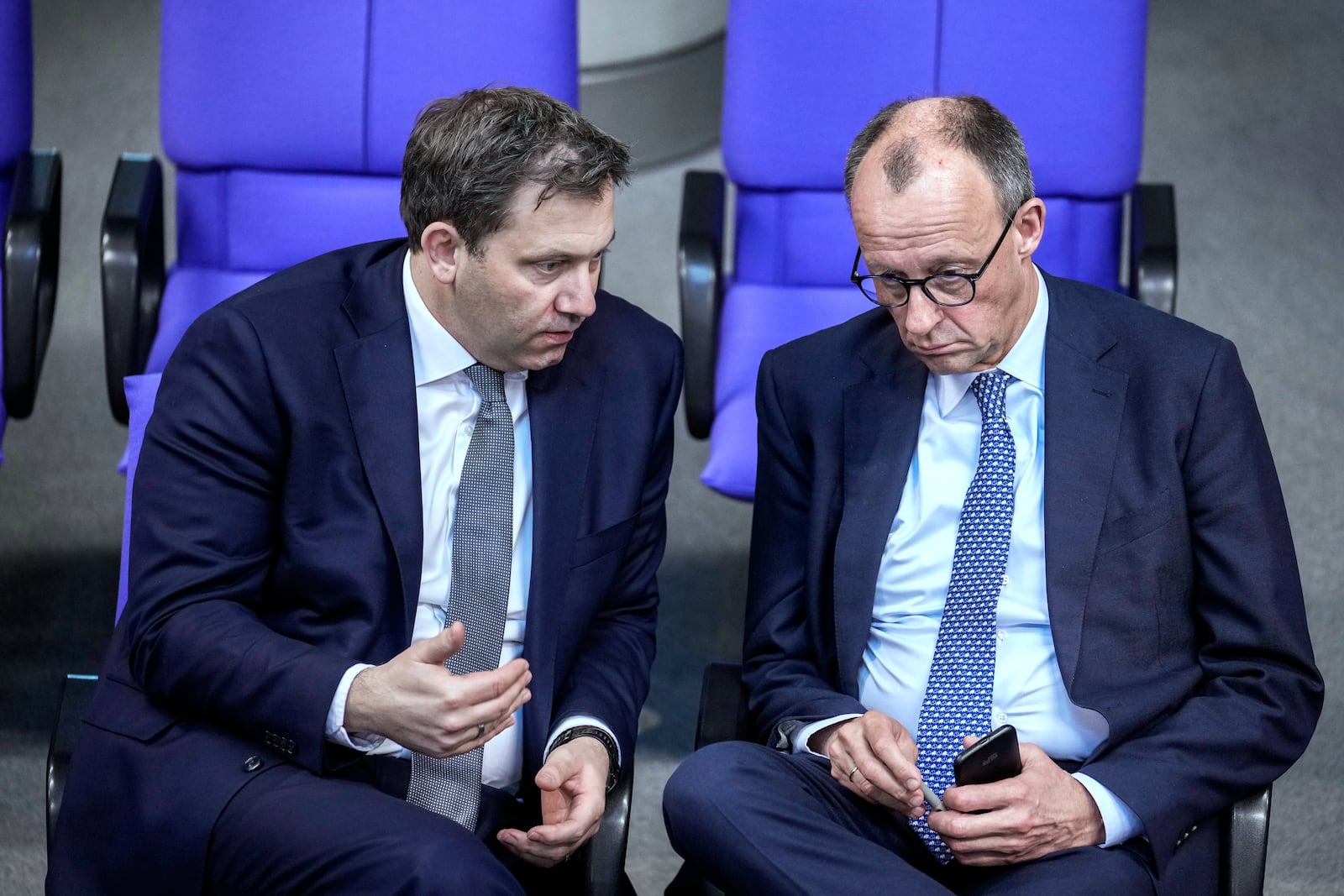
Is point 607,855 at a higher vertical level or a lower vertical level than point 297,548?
lower

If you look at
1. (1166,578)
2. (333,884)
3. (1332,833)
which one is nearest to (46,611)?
(333,884)

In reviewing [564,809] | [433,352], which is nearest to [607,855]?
[564,809]

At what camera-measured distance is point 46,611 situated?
10.3ft

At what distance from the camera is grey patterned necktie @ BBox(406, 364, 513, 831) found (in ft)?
6.68

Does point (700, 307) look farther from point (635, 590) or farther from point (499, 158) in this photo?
point (499, 158)

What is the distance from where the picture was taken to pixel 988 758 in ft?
6.05

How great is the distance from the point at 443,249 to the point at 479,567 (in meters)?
0.40

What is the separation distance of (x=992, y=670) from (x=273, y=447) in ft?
3.02

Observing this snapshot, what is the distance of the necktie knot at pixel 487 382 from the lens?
6.97 feet

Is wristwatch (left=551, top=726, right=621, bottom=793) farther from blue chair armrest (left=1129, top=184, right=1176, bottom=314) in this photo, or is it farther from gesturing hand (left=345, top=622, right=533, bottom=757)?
blue chair armrest (left=1129, top=184, right=1176, bottom=314)

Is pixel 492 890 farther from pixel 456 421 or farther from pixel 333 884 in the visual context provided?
pixel 456 421

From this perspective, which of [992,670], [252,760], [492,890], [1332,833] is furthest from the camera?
[1332,833]

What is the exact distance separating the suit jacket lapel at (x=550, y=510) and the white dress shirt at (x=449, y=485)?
0.02 m

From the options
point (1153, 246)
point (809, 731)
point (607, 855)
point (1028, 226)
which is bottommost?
point (607, 855)
